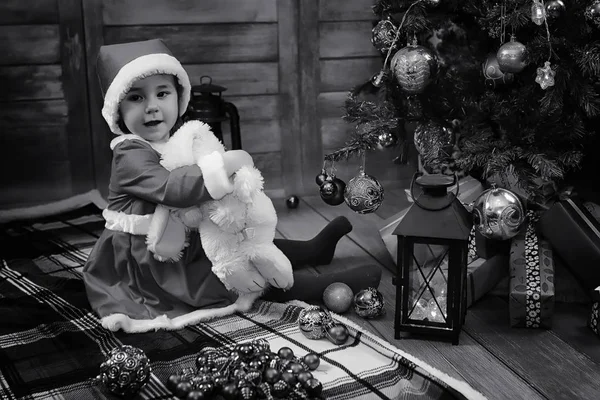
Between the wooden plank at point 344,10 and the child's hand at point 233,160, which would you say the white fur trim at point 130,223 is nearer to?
the child's hand at point 233,160

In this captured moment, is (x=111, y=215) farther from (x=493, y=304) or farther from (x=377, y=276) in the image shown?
(x=493, y=304)

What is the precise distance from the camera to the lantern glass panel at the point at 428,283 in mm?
1773

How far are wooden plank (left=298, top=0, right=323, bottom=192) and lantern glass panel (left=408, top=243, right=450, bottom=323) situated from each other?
151 centimetres

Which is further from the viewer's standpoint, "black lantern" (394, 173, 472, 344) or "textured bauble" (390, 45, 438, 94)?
"textured bauble" (390, 45, 438, 94)

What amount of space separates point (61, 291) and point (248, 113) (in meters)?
1.32

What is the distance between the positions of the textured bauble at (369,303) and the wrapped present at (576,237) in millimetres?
491

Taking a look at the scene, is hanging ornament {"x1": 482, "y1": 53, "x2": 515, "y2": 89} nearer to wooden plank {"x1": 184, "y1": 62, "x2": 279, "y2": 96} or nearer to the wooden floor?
the wooden floor

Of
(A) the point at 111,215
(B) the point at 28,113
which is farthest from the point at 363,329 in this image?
(B) the point at 28,113

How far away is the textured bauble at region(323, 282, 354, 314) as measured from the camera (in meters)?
1.97

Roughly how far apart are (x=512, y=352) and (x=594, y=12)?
84 centimetres

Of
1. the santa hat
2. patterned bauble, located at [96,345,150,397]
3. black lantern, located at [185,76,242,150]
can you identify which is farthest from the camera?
black lantern, located at [185,76,242,150]

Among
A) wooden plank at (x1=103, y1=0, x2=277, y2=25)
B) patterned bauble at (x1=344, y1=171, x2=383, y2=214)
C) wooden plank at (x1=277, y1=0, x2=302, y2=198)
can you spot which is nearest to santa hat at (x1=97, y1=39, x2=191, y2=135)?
patterned bauble at (x1=344, y1=171, x2=383, y2=214)

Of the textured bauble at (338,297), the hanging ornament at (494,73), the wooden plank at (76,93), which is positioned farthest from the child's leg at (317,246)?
the wooden plank at (76,93)

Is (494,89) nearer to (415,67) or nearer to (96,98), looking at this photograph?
(415,67)
